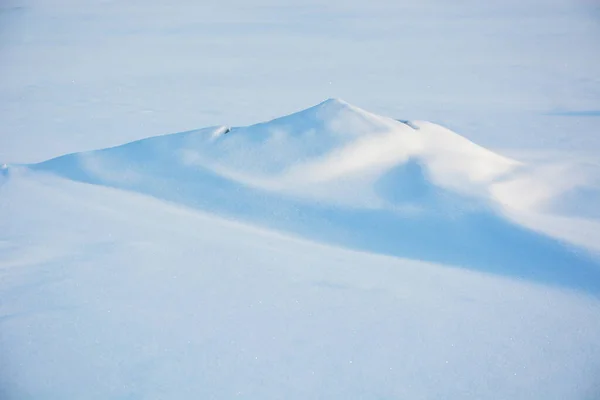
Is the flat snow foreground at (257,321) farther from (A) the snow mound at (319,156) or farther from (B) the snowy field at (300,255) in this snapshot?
(A) the snow mound at (319,156)

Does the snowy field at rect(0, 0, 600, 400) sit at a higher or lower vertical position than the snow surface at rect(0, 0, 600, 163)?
higher

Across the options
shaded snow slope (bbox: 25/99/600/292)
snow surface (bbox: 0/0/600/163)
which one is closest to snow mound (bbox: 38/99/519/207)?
shaded snow slope (bbox: 25/99/600/292)

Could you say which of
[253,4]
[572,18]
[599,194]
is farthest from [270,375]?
[253,4]

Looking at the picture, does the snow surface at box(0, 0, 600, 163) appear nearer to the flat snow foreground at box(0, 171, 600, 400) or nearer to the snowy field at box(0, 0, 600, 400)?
the snowy field at box(0, 0, 600, 400)

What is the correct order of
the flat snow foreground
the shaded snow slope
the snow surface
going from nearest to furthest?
1. the flat snow foreground
2. the shaded snow slope
3. the snow surface

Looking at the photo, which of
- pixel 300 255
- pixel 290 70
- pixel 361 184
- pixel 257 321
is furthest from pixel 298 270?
pixel 290 70

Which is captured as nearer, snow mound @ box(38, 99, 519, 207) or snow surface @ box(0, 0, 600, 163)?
snow mound @ box(38, 99, 519, 207)

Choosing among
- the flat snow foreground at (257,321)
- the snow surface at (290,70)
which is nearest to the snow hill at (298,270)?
the flat snow foreground at (257,321)
